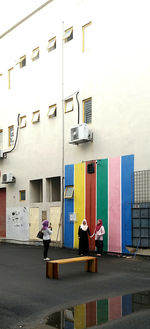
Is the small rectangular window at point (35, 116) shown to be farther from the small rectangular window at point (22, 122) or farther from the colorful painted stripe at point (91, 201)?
the colorful painted stripe at point (91, 201)

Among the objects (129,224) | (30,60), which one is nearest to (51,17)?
(30,60)

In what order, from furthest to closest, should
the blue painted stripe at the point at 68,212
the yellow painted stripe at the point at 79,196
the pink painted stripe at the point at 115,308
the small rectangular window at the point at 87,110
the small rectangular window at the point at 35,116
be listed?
the small rectangular window at the point at 35,116 → the blue painted stripe at the point at 68,212 → the small rectangular window at the point at 87,110 → the yellow painted stripe at the point at 79,196 → the pink painted stripe at the point at 115,308

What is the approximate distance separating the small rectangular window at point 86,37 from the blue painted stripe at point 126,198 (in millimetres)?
5855

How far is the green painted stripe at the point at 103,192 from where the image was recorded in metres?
17.1

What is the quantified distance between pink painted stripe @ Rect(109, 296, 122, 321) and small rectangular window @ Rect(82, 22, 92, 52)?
42.6 feet

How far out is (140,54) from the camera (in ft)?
53.2

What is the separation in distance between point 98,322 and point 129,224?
9123mm

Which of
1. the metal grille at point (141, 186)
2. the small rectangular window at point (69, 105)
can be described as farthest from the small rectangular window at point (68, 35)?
the metal grille at point (141, 186)

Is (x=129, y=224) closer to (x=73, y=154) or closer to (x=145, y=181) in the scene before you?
(x=145, y=181)

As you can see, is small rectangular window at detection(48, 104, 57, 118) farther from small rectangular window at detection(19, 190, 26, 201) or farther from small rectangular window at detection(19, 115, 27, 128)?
small rectangular window at detection(19, 190, 26, 201)

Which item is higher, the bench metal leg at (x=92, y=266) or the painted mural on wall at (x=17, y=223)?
the painted mural on wall at (x=17, y=223)

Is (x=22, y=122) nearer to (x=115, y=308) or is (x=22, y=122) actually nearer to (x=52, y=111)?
(x=52, y=111)

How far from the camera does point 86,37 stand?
19.0 meters

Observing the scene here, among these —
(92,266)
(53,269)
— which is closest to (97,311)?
(53,269)
